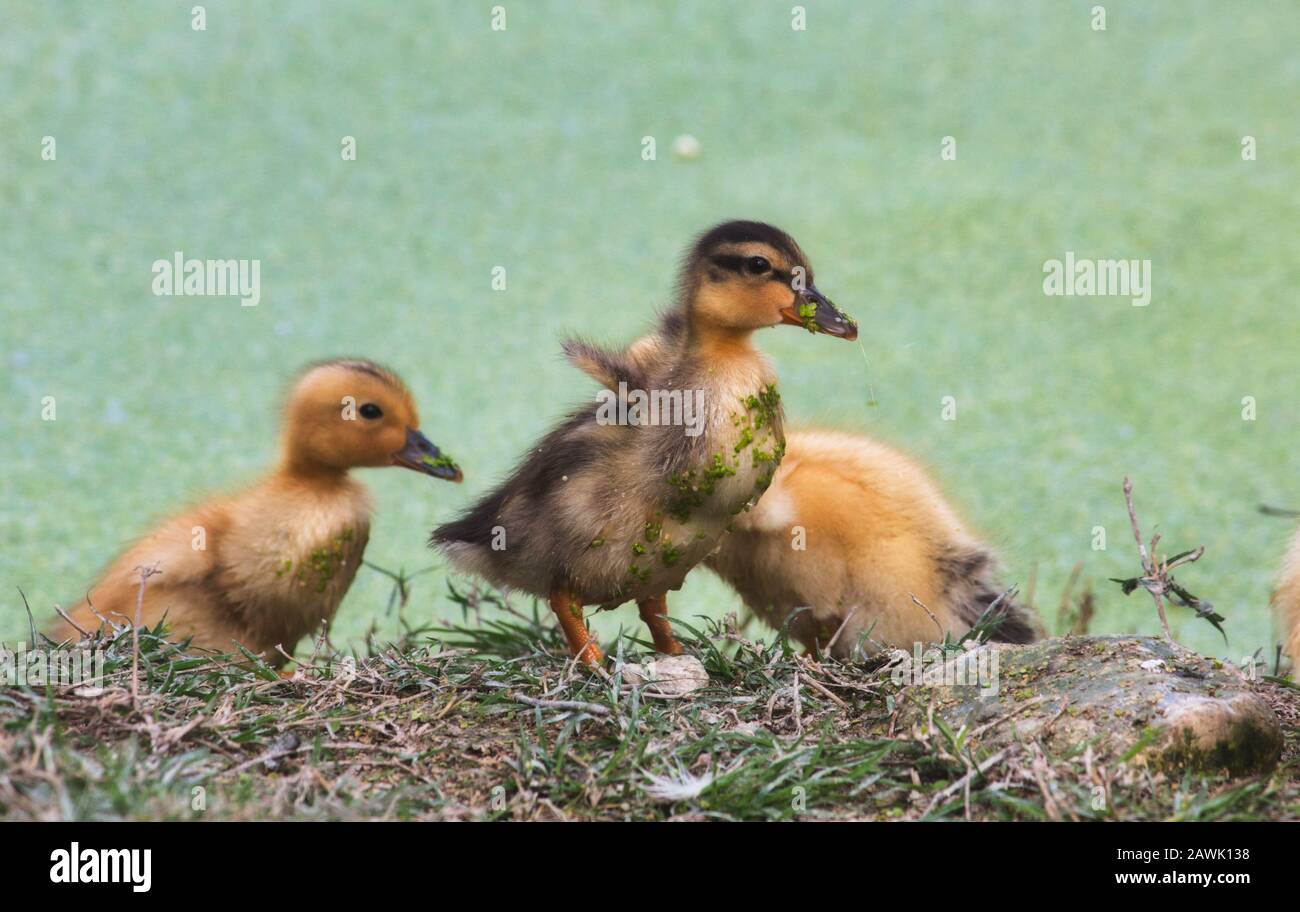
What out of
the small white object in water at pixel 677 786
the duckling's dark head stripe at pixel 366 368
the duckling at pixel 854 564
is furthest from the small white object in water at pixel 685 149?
the small white object in water at pixel 677 786

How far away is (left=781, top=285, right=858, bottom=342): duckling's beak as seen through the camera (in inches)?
81.5

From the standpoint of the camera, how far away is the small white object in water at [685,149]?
453 centimetres

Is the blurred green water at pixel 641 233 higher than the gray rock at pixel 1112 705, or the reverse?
the blurred green water at pixel 641 233

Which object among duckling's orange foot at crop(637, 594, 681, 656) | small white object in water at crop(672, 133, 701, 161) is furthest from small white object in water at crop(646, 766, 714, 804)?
small white object in water at crop(672, 133, 701, 161)

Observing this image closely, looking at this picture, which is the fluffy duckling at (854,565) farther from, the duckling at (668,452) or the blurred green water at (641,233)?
the duckling at (668,452)

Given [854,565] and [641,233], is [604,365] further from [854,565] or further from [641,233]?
[641,233]

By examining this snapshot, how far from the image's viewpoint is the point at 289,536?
256cm

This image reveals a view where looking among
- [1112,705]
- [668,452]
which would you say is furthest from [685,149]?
[1112,705]

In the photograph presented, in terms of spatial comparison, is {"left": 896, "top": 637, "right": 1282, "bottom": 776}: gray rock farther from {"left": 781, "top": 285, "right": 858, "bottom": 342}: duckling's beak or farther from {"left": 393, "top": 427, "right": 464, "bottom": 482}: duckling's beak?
→ {"left": 393, "top": 427, "right": 464, "bottom": 482}: duckling's beak

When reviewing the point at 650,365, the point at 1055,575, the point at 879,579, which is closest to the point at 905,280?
the point at 1055,575

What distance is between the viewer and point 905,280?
13.4 ft

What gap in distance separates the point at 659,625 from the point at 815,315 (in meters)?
0.51

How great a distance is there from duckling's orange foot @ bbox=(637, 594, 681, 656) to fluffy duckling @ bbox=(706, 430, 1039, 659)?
0.69ft

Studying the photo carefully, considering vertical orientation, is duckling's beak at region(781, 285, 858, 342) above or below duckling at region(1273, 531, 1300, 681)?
above
